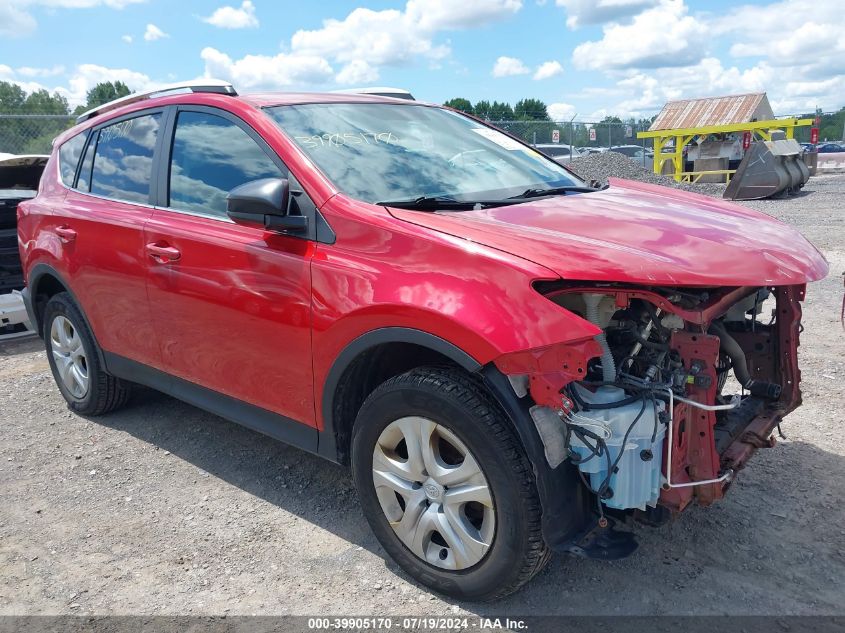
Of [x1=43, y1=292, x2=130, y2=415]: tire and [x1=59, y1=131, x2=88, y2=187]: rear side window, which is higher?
[x1=59, y1=131, x2=88, y2=187]: rear side window

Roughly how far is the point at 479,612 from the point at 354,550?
0.69 metres

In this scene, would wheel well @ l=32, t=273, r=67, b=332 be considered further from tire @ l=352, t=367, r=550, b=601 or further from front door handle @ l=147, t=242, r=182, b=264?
tire @ l=352, t=367, r=550, b=601

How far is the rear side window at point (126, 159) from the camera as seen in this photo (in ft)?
13.1

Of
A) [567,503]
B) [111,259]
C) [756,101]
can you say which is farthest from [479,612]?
[756,101]

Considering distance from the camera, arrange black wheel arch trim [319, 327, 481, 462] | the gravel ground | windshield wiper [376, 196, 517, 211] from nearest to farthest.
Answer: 1. black wheel arch trim [319, 327, 481, 462]
2. the gravel ground
3. windshield wiper [376, 196, 517, 211]

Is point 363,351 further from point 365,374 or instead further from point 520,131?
point 520,131

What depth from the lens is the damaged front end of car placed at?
2416mm

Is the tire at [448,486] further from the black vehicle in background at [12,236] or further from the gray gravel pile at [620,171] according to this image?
the gray gravel pile at [620,171]

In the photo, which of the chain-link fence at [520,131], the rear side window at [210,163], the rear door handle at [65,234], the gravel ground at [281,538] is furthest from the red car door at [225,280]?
the chain-link fence at [520,131]

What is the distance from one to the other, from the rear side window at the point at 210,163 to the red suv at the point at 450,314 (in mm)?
11

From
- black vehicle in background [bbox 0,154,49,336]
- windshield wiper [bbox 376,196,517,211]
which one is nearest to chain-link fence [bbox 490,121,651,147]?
black vehicle in background [bbox 0,154,49,336]

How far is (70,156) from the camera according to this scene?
4.75 m

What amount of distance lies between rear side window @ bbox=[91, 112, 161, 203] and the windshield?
0.97 metres

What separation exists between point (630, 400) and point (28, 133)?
13971mm
